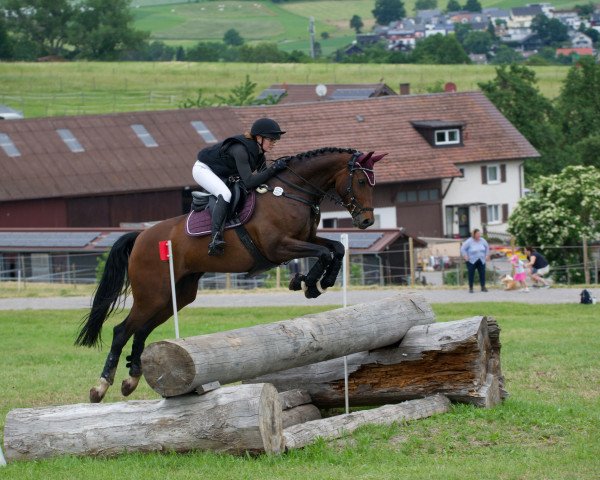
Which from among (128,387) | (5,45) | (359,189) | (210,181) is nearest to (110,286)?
(128,387)

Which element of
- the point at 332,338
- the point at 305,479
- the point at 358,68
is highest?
the point at 358,68

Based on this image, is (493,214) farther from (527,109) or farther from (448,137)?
(527,109)

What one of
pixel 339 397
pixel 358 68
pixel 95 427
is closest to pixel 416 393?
pixel 339 397

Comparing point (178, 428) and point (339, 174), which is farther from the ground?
point (339, 174)

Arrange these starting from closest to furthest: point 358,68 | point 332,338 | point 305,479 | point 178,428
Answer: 1. point 305,479
2. point 178,428
3. point 332,338
4. point 358,68

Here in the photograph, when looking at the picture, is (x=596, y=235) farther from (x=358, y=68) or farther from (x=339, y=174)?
(x=358, y=68)

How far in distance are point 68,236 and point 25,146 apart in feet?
47.5

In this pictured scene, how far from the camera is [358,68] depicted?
12088 centimetres

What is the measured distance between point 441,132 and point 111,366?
5499 centimetres

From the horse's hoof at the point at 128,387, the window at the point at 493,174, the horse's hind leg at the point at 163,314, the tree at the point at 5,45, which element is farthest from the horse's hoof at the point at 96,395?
the tree at the point at 5,45

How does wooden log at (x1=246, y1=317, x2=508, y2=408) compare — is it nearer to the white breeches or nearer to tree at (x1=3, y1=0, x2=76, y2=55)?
the white breeches

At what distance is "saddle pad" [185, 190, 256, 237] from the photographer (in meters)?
12.4

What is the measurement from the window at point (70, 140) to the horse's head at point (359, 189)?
46.6 m

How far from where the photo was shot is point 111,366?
12.6 metres
